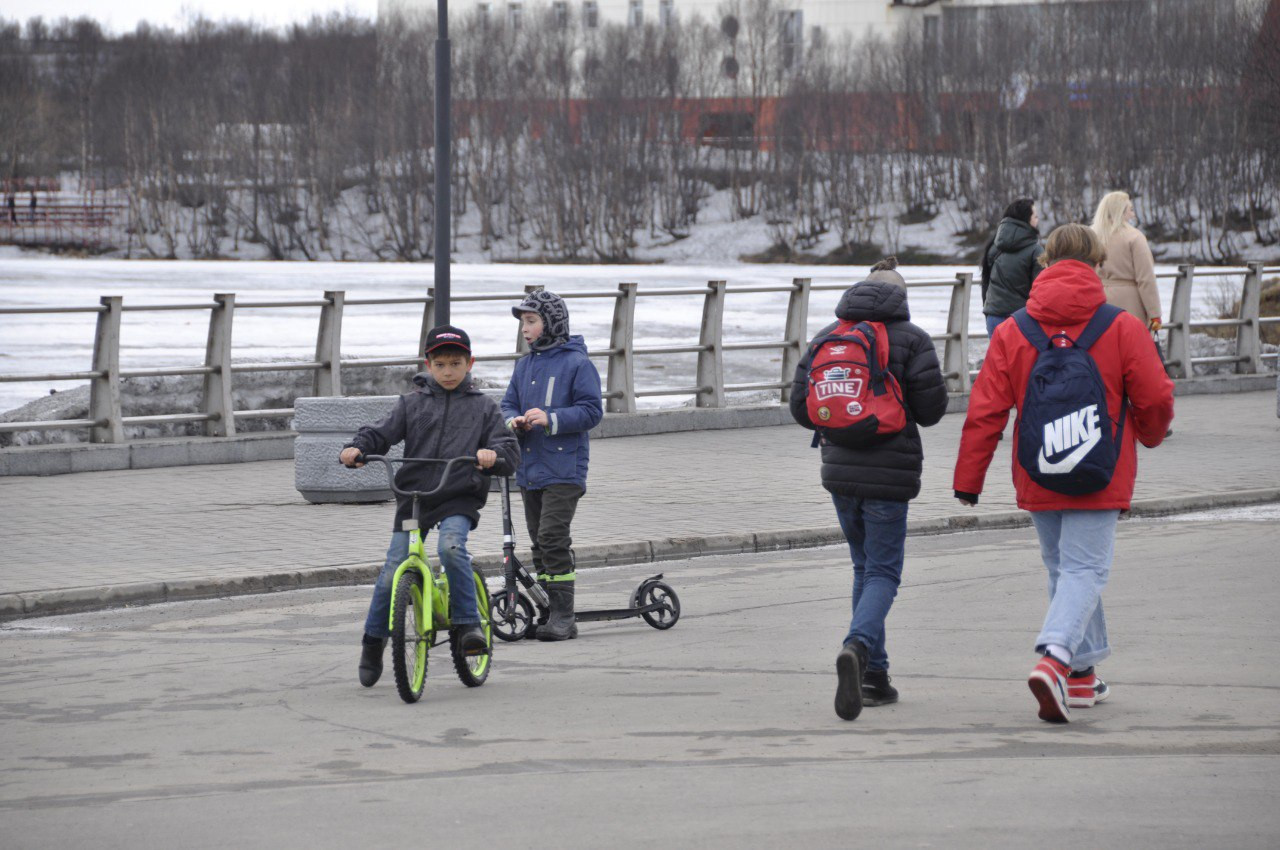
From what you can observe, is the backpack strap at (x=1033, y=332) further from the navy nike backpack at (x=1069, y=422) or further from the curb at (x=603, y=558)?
the curb at (x=603, y=558)

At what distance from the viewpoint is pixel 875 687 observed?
680cm

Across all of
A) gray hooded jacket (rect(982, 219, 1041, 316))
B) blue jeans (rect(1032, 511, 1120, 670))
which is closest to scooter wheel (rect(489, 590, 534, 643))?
blue jeans (rect(1032, 511, 1120, 670))

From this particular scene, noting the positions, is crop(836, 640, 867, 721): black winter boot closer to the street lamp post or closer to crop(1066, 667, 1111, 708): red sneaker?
crop(1066, 667, 1111, 708): red sneaker

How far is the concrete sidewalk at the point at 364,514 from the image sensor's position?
1005 cm

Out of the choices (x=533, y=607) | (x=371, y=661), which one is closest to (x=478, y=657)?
(x=371, y=661)

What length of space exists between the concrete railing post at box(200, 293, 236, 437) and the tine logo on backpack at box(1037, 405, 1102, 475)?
10.5 m

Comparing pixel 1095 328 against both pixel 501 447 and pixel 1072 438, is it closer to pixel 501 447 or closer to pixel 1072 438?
pixel 1072 438

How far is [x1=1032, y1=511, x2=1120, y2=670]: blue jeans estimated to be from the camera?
21.1 feet

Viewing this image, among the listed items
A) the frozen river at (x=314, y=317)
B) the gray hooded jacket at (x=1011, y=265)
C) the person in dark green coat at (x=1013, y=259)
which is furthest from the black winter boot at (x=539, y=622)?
the gray hooded jacket at (x=1011, y=265)

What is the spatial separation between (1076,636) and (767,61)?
91.3m

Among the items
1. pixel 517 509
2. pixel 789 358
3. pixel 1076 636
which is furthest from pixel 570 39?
pixel 1076 636

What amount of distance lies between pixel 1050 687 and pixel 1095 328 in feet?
4.25

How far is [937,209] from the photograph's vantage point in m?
84.8

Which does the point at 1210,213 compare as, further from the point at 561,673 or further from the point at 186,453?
the point at 561,673
